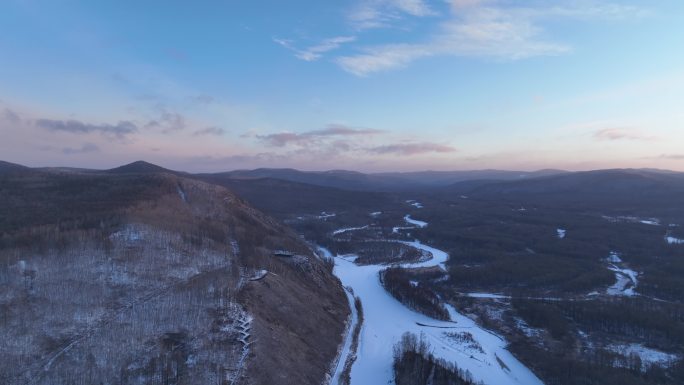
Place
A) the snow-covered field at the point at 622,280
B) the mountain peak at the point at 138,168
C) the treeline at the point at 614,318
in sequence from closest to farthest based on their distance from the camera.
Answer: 1. the treeline at the point at 614,318
2. the snow-covered field at the point at 622,280
3. the mountain peak at the point at 138,168

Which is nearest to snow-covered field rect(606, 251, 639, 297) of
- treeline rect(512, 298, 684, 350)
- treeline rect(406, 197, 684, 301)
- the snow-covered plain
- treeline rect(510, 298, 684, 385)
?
treeline rect(406, 197, 684, 301)

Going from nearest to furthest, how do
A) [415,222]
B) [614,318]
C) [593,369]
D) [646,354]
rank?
[593,369]
[646,354]
[614,318]
[415,222]

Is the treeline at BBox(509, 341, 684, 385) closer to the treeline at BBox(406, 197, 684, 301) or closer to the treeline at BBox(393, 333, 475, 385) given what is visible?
the treeline at BBox(393, 333, 475, 385)

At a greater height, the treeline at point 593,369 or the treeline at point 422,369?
the treeline at point 422,369

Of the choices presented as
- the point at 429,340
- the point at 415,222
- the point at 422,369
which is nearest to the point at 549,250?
the point at 415,222

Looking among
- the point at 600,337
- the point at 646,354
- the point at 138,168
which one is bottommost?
the point at 646,354

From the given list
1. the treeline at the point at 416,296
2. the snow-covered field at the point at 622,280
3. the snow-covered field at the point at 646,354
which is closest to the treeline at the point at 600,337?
the snow-covered field at the point at 646,354

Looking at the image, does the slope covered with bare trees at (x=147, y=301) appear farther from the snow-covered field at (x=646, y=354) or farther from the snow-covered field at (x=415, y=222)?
the snow-covered field at (x=415, y=222)

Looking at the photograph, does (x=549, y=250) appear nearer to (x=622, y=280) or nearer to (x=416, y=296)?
(x=622, y=280)
